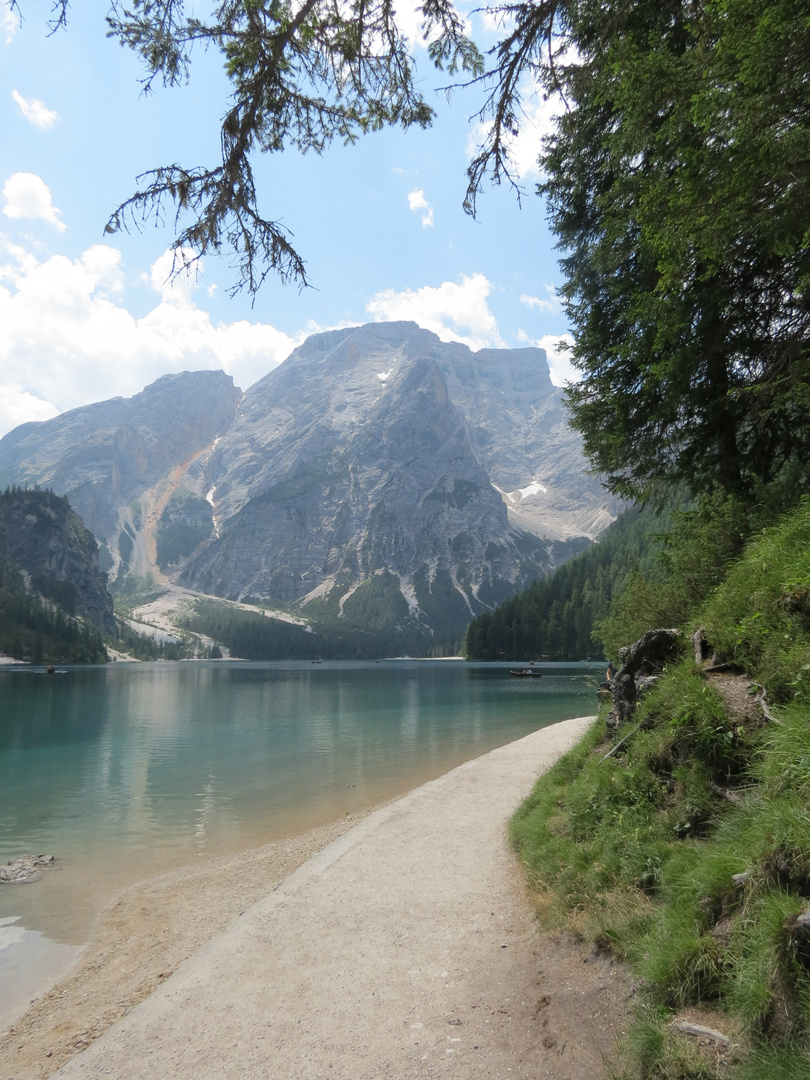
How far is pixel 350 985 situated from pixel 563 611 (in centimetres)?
13920

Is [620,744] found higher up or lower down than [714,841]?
higher up

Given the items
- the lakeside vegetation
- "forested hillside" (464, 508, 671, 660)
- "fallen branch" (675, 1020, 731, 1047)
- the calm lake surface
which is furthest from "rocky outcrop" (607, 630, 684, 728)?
"forested hillside" (464, 508, 671, 660)

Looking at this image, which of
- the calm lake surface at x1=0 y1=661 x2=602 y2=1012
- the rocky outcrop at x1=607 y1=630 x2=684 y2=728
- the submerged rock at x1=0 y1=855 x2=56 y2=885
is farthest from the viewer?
the calm lake surface at x1=0 y1=661 x2=602 y2=1012

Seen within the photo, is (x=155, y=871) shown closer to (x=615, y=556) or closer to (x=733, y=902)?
(x=733, y=902)

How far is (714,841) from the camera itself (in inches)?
218

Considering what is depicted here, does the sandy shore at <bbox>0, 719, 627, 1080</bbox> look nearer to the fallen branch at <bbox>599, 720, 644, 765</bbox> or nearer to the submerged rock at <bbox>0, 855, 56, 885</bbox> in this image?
the fallen branch at <bbox>599, 720, 644, 765</bbox>

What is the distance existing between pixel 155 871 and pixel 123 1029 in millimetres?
9657

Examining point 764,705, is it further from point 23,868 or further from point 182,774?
point 182,774

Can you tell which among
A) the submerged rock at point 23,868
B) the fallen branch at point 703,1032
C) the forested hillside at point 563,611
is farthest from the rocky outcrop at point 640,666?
the forested hillside at point 563,611

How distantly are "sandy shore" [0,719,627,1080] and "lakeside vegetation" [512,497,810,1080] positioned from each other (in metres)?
0.61

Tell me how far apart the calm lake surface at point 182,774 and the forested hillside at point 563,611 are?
80.2 m

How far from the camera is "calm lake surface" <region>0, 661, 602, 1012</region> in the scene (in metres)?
14.6

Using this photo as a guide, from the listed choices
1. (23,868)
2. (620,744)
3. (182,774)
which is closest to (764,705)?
(620,744)

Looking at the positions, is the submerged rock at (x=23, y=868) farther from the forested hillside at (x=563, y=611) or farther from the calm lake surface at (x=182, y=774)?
the forested hillside at (x=563, y=611)
